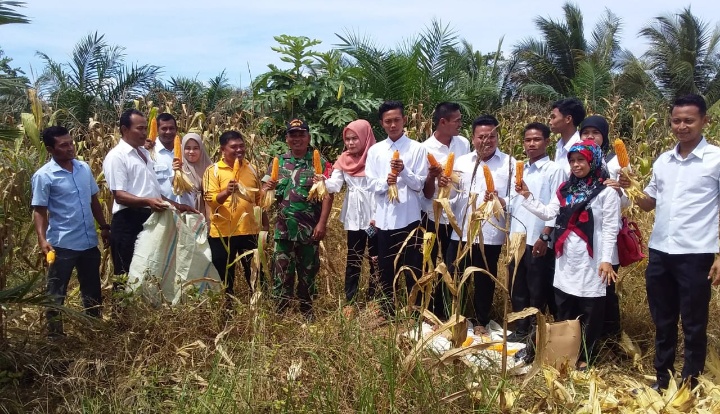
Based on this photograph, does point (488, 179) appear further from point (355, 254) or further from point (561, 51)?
point (561, 51)

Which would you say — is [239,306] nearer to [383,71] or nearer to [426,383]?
[426,383]

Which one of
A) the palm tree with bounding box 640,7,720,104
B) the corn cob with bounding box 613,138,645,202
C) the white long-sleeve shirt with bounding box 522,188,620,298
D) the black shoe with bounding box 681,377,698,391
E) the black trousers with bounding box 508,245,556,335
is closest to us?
the black shoe with bounding box 681,377,698,391

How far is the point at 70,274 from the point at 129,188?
2.33 feet

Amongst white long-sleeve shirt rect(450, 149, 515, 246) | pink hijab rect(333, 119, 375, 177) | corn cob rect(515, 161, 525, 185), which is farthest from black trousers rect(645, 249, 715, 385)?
pink hijab rect(333, 119, 375, 177)

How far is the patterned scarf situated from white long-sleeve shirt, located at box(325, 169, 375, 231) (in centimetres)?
151

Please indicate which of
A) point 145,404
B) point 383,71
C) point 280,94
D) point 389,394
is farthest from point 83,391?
point 383,71

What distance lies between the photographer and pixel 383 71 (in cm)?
859

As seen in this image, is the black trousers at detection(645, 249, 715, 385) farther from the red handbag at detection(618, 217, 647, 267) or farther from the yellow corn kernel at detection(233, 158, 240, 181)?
the yellow corn kernel at detection(233, 158, 240, 181)

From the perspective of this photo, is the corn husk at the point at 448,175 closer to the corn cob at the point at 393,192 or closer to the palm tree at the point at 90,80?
the corn cob at the point at 393,192

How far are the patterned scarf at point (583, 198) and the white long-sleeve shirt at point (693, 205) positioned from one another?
41 centimetres

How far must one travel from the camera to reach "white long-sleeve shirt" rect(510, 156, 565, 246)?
4.07 metres

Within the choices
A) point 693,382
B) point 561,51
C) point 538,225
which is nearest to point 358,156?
point 538,225

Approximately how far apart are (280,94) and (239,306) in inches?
151

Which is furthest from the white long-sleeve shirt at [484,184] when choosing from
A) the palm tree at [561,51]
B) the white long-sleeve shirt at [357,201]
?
the palm tree at [561,51]
